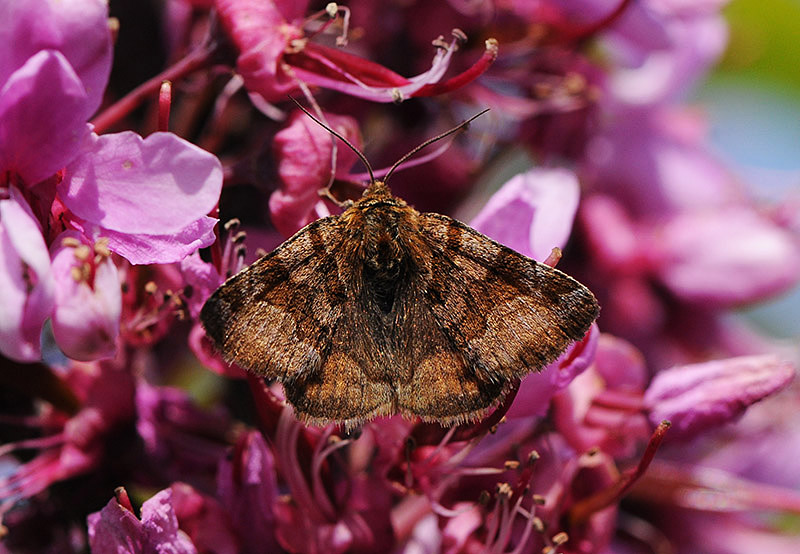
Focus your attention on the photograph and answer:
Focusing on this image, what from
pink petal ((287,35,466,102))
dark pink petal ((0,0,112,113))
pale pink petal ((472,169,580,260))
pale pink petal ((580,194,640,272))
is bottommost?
pale pink petal ((580,194,640,272))

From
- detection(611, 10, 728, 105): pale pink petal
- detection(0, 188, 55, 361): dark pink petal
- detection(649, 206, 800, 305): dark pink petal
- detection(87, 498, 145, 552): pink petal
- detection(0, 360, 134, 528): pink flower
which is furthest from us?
detection(611, 10, 728, 105): pale pink petal

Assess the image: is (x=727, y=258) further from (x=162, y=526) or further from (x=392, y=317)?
(x=162, y=526)

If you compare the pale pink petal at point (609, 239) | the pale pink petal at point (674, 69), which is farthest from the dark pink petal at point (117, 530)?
the pale pink petal at point (674, 69)

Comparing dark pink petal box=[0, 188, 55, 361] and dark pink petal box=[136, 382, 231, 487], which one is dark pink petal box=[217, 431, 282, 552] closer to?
dark pink petal box=[136, 382, 231, 487]

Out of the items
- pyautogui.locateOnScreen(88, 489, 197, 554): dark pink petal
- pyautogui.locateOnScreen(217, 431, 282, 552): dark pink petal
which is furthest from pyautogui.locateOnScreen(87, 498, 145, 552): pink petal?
pyautogui.locateOnScreen(217, 431, 282, 552): dark pink petal

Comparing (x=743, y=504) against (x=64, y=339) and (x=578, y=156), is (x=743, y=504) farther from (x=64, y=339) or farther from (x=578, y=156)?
(x=64, y=339)

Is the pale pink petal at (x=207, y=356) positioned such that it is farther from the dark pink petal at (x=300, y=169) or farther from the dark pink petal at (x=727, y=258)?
the dark pink petal at (x=727, y=258)

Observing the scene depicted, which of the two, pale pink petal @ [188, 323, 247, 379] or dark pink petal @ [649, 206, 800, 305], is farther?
dark pink petal @ [649, 206, 800, 305]

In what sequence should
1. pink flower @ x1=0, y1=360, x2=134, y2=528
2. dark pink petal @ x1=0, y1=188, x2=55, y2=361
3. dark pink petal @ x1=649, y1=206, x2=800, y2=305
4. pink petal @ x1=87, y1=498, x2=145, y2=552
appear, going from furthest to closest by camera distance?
dark pink petal @ x1=649, y1=206, x2=800, y2=305
pink flower @ x1=0, y1=360, x2=134, y2=528
pink petal @ x1=87, y1=498, x2=145, y2=552
dark pink petal @ x1=0, y1=188, x2=55, y2=361
